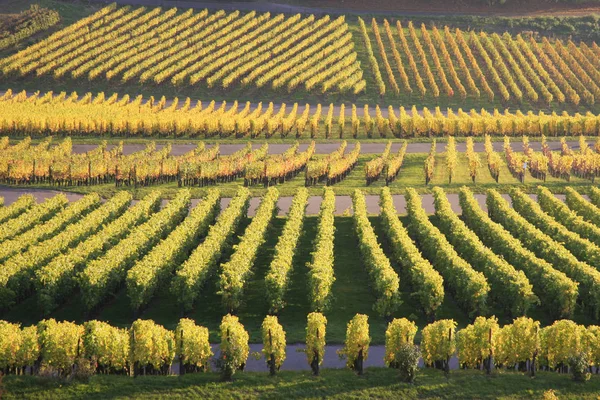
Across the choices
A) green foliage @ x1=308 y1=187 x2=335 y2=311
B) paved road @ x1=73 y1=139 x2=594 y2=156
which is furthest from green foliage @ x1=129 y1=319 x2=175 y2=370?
paved road @ x1=73 y1=139 x2=594 y2=156

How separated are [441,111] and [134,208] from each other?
2063 inches

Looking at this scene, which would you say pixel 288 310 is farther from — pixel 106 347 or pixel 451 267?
pixel 106 347

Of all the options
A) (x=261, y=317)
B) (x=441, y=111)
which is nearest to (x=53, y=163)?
(x=261, y=317)

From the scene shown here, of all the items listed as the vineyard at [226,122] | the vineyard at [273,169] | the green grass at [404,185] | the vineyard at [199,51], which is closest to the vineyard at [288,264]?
the green grass at [404,185]

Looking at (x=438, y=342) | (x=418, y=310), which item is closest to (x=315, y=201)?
(x=418, y=310)

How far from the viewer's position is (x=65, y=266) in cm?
4078

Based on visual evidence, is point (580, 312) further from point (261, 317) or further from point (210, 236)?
point (210, 236)

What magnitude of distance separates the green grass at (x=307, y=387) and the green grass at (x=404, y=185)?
29.4 meters

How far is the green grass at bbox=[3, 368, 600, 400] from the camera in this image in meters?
31.4

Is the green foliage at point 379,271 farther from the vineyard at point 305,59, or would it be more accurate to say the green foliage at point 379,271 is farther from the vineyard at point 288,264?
the vineyard at point 305,59

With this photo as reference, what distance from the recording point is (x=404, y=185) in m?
65.4

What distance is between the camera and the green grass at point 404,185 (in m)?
62.2

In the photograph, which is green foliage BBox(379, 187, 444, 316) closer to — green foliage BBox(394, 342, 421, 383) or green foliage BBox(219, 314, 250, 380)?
green foliage BBox(394, 342, 421, 383)

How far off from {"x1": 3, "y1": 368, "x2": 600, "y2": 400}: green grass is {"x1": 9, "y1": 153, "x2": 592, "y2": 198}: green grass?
29.4 meters
